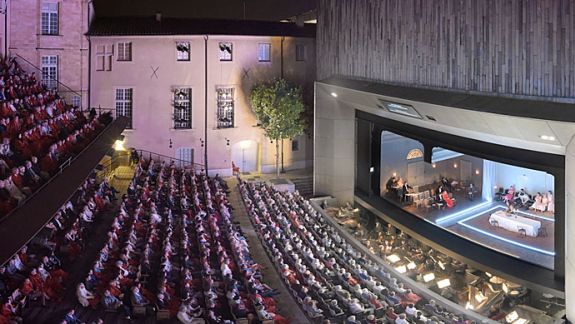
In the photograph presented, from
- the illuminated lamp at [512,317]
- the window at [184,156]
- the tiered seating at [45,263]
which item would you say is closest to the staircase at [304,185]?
the window at [184,156]

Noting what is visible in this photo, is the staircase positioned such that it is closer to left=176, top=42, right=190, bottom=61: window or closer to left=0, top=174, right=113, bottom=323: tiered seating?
left=176, top=42, right=190, bottom=61: window

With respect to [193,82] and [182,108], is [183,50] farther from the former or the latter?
[182,108]

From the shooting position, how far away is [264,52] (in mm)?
35594

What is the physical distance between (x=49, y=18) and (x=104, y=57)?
363 centimetres

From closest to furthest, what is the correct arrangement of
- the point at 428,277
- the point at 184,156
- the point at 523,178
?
the point at 428,277
the point at 523,178
the point at 184,156

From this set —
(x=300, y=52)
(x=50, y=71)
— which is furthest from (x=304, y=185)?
(x=50, y=71)

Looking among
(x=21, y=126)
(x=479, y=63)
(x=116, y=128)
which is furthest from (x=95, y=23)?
(x=479, y=63)

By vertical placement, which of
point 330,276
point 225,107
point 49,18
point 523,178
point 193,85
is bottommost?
point 330,276

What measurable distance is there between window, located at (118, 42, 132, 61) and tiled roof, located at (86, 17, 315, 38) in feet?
2.67

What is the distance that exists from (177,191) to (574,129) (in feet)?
57.7

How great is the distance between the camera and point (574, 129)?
51.6 ft

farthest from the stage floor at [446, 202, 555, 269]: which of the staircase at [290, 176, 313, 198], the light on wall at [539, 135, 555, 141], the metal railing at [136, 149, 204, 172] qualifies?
the metal railing at [136, 149, 204, 172]

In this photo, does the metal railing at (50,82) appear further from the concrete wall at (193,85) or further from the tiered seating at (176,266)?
the tiered seating at (176,266)

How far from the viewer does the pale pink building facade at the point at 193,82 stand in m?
32.7
